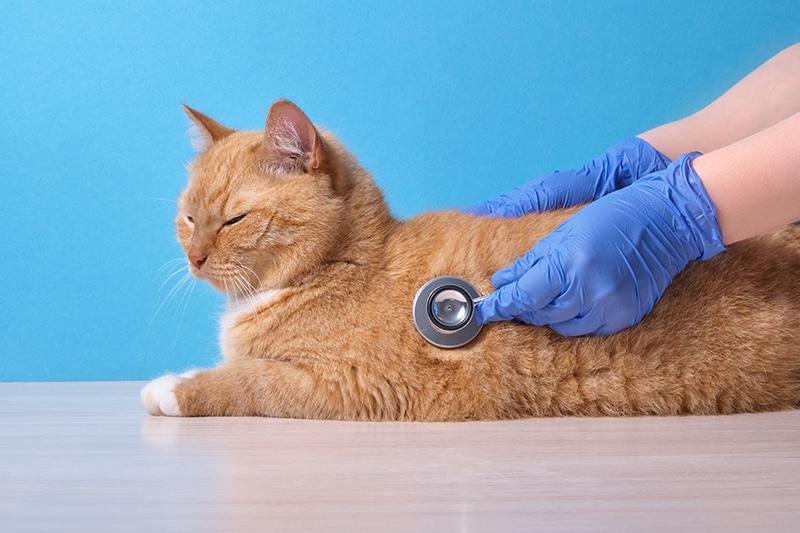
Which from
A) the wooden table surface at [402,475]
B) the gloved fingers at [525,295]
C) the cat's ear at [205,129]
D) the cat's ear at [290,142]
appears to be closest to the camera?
the wooden table surface at [402,475]

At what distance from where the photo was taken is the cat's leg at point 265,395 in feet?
5.42

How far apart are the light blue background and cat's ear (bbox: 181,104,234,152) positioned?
918 mm

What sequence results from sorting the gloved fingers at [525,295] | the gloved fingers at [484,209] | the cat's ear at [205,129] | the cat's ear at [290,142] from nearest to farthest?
the gloved fingers at [525,295], the cat's ear at [290,142], the cat's ear at [205,129], the gloved fingers at [484,209]

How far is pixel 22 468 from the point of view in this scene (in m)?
1.13

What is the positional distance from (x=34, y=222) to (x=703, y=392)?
2380 millimetres

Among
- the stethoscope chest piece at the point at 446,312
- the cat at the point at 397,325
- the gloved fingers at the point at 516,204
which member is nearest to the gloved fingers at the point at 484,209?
the gloved fingers at the point at 516,204

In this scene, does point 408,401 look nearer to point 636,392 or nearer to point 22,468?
point 636,392

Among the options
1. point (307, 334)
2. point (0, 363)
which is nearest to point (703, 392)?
point (307, 334)

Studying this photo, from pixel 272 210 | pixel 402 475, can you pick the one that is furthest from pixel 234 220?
pixel 402 475

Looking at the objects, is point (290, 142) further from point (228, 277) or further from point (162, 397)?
point (162, 397)

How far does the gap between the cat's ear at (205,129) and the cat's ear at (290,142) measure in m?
0.25

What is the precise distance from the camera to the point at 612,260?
1.62 meters

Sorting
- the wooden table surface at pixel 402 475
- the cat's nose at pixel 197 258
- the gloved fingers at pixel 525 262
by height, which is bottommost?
the wooden table surface at pixel 402 475

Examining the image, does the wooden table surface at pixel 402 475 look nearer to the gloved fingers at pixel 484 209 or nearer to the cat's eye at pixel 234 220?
the cat's eye at pixel 234 220
